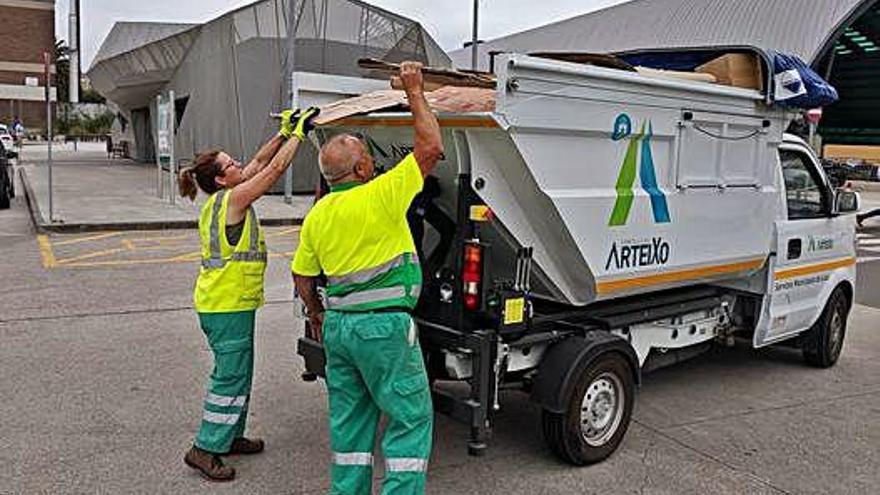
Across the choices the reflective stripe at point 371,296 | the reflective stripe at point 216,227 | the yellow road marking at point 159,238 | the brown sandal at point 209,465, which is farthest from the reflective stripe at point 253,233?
the yellow road marking at point 159,238

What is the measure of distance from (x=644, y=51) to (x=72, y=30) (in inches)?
2101

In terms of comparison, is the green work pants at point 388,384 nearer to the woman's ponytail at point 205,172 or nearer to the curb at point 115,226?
the woman's ponytail at point 205,172

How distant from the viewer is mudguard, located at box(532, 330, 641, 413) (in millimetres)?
4492

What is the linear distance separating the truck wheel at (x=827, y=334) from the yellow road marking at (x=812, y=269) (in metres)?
0.22

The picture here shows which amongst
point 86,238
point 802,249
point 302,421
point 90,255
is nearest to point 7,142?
point 86,238

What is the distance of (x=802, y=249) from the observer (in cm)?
651

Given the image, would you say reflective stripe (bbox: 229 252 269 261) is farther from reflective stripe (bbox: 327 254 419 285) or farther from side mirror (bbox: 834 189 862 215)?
side mirror (bbox: 834 189 862 215)

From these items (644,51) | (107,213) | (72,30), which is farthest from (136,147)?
(644,51)

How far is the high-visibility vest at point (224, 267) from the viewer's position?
14.5 ft

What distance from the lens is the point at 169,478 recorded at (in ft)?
14.5

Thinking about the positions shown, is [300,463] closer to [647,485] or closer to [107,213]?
[647,485]

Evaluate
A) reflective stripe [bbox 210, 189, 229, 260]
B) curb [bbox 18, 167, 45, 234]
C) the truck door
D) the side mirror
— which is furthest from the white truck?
curb [bbox 18, 167, 45, 234]

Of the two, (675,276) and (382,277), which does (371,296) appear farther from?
(675,276)

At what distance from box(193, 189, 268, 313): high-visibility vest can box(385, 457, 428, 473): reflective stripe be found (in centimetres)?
128
